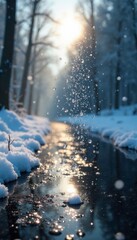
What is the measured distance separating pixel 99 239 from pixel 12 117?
1051 cm

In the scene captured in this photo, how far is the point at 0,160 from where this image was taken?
23.4ft

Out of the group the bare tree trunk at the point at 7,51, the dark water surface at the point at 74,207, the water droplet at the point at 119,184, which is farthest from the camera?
the bare tree trunk at the point at 7,51

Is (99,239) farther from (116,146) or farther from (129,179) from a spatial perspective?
(116,146)

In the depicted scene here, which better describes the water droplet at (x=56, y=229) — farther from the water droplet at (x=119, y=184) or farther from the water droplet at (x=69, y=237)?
the water droplet at (x=119, y=184)

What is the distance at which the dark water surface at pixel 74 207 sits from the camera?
4648 mm

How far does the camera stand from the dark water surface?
4.65 m

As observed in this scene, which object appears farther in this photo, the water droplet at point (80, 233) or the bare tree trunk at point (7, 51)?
the bare tree trunk at point (7, 51)

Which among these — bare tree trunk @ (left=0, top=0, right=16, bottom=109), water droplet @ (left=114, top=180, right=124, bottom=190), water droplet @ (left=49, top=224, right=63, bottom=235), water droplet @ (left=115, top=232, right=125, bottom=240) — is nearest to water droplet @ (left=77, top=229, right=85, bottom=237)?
water droplet @ (left=49, top=224, right=63, bottom=235)

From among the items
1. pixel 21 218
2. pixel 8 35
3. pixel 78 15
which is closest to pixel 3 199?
pixel 21 218

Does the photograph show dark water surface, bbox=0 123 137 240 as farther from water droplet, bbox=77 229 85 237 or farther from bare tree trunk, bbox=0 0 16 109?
bare tree trunk, bbox=0 0 16 109

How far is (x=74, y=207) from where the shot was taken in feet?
18.8

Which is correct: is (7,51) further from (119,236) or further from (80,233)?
(119,236)

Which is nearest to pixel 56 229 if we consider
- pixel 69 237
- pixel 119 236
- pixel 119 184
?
pixel 69 237

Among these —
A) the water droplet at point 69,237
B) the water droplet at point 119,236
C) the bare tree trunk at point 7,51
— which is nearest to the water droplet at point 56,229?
the water droplet at point 69,237
